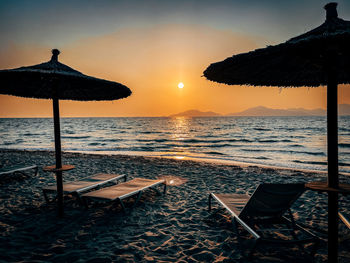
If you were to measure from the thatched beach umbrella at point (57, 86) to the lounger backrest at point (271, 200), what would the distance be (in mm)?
3306

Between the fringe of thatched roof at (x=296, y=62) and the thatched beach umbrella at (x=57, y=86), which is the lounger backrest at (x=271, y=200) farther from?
the thatched beach umbrella at (x=57, y=86)

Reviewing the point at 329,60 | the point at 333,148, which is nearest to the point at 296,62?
the point at 329,60

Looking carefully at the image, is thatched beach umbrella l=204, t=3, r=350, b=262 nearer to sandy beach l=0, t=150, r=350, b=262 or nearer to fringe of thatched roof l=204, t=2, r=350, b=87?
fringe of thatched roof l=204, t=2, r=350, b=87

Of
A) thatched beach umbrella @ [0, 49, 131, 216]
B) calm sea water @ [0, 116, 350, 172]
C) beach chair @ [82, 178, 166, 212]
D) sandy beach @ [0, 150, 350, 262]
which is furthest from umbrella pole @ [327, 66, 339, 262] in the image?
calm sea water @ [0, 116, 350, 172]

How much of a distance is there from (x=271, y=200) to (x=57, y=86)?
170 inches

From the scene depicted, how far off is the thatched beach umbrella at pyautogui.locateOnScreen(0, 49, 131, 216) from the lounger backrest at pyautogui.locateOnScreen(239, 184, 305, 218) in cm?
331

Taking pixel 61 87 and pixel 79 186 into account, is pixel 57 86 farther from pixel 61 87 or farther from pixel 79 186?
pixel 79 186

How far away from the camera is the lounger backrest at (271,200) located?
384cm

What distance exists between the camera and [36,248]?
3656 mm

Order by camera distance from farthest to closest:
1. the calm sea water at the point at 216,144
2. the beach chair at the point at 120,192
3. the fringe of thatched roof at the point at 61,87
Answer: the calm sea water at the point at 216,144 → the beach chair at the point at 120,192 → the fringe of thatched roof at the point at 61,87

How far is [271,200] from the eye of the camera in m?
3.91

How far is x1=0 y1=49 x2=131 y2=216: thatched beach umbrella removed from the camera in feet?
12.8

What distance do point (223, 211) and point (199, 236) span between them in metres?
1.32

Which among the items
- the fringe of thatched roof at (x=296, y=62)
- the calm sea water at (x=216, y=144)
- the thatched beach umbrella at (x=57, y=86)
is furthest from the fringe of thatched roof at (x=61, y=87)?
the calm sea water at (x=216, y=144)
